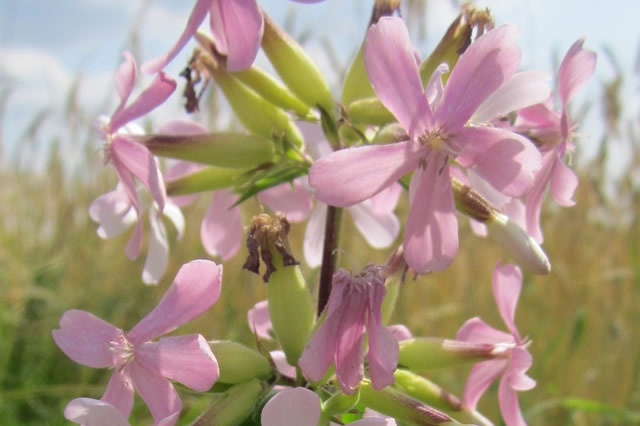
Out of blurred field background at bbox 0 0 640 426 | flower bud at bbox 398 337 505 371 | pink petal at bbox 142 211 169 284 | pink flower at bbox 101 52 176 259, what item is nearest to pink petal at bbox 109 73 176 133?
pink flower at bbox 101 52 176 259

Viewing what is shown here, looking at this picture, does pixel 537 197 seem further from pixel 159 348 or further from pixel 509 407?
pixel 159 348

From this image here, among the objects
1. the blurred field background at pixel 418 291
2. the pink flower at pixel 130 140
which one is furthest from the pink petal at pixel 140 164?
the blurred field background at pixel 418 291

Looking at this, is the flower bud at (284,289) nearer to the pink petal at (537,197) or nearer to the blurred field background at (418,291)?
the pink petal at (537,197)

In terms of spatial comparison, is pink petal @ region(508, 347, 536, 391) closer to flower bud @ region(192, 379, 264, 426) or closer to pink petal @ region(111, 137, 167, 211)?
flower bud @ region(192, 379, 264, 426)

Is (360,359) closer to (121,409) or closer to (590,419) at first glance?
(121,409)

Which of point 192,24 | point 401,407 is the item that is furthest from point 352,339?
point 192,24

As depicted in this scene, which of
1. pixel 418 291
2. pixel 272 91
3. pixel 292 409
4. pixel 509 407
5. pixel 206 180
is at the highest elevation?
pixel 272 91
